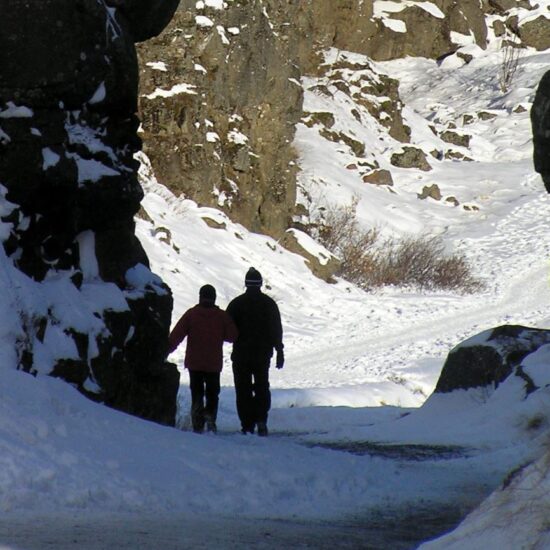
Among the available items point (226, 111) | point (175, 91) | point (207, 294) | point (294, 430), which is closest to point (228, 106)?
point (226, 111)

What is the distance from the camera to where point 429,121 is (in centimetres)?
5353

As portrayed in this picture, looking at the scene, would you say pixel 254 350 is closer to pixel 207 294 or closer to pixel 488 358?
pixel 207 294

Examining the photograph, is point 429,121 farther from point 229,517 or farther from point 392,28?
point 229,517

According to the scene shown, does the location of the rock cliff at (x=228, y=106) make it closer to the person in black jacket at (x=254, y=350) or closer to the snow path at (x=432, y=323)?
the snow path at (x=432, y=323)

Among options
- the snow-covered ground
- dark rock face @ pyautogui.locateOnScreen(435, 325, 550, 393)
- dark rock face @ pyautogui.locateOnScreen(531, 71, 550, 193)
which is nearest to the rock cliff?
the snow-covered ground

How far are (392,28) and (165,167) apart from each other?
107ft

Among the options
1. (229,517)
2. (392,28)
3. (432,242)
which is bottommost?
(432,242)

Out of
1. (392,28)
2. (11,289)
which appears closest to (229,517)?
(11,289)

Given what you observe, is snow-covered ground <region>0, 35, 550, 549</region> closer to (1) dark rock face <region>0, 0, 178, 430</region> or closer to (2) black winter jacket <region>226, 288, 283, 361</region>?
(2) black winter jacket <region>226, 288, 283, 361</region>

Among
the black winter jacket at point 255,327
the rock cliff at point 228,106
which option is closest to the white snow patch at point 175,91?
the rock cliff at point 228,106

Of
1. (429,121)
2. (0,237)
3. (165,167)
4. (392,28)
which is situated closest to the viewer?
(0,237)

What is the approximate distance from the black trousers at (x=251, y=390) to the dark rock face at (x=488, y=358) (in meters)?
3.19

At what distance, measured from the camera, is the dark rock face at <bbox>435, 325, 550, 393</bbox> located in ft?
41.3

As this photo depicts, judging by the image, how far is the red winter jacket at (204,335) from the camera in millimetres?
10195
